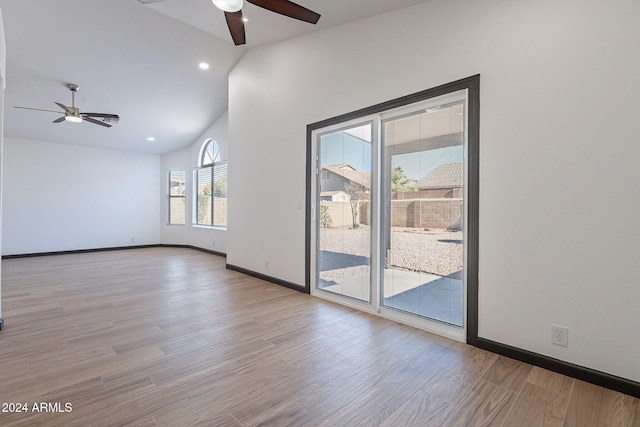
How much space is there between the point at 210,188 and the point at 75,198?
3.28 meters

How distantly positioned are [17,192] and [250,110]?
604 centimetres

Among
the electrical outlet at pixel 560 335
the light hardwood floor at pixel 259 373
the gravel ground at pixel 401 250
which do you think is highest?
the gravel ground at pixel 401 250

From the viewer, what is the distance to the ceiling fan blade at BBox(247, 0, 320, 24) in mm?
2188

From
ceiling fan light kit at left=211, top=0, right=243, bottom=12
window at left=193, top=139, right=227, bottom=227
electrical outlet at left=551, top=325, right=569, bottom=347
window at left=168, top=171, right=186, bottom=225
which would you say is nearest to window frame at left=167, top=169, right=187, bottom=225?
window at left=168, top=171, right=186, bottom=225

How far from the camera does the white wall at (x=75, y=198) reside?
258 inches

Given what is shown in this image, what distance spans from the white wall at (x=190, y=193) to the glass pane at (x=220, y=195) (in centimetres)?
25

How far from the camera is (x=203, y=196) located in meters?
7.76

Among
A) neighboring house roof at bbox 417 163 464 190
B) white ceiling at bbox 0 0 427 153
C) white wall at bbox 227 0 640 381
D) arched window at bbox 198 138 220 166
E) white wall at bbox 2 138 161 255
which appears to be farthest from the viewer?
arched window at bbox 198 138 220 166

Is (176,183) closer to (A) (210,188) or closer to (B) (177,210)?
(B) (177,210)

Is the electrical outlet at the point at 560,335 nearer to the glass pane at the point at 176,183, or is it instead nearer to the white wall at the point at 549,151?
the white wall at the point at 549,151

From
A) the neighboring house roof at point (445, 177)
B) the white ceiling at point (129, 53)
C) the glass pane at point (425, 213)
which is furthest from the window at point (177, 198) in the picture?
the neighboring house roof at point (445, 177)

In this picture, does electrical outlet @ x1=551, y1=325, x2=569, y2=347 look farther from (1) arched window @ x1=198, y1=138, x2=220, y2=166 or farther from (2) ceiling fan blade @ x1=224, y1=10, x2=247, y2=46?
(1) arched window @ x1=198, y1=138, x2=220, y2=166

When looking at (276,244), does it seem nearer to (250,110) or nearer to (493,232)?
(250,110)

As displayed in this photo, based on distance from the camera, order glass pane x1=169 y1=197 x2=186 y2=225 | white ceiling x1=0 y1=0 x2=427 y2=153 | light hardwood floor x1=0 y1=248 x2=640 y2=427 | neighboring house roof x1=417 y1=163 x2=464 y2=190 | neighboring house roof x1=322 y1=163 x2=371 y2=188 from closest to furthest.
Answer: light hardwood floor x1=0 y1=248 x2=640 y2=427, neighboring house roof x1=417 y1=163 x2=464 y2=190, neighboring house roof x1=322 y1=163 x2=371 y2=188, white ceiling x1=0 y1=0 x2=427 y2=153, glass pane x1=169 y1=197 x2=186 y2=225
